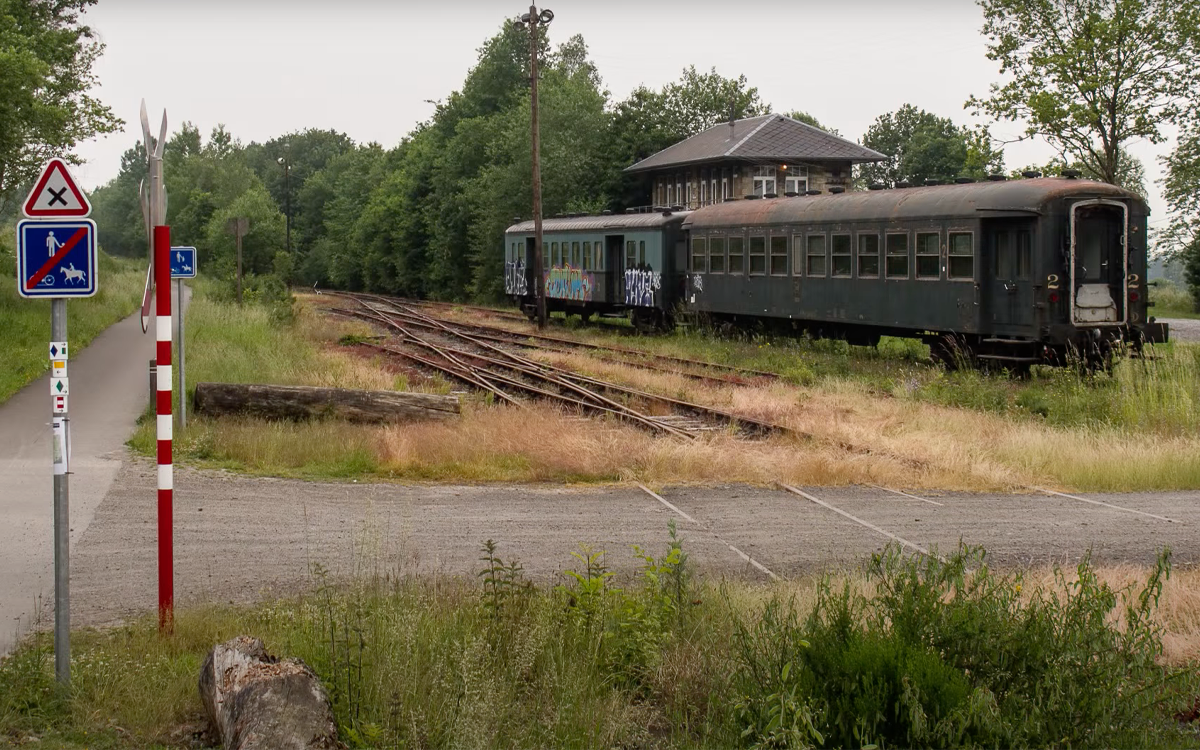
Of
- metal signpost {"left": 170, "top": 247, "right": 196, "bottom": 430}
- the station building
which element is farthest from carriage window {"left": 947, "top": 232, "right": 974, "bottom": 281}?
the station building

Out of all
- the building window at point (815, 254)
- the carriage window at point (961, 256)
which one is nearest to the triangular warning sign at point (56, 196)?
the carriage window at point (961, 256)

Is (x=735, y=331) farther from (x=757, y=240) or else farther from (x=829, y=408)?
(x=829, y=408)

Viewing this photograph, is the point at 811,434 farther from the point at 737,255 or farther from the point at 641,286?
the point at 641,286

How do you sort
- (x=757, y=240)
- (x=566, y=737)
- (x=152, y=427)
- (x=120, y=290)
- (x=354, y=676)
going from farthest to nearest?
1. (x=120, y=290)
2. (x=757, y=240)
3. (x=152, y=427)
4. (x=354, y=676)
5. (x=566, y=737)

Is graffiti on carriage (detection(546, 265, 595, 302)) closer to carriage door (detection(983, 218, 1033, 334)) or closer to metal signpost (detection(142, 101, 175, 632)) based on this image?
carriage door (detection(983, 218, 1033, 334))

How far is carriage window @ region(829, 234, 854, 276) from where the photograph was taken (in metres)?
23.0

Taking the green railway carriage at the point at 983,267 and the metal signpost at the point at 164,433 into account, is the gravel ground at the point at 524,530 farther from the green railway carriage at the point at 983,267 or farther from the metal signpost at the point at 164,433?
the green railway carriage at the point at 983,267

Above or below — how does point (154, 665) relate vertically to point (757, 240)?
below

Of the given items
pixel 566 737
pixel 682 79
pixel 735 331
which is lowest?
pixel 566 737

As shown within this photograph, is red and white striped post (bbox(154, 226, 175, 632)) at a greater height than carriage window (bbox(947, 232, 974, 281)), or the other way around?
carriage window (bbox(947, 232, 974, 281))

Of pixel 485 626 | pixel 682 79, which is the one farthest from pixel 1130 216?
pixel 682 79

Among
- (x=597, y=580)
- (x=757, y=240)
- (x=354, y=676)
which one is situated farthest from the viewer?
(x=757, y=240)

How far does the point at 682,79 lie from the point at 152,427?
53.6 metres

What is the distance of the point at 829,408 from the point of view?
53.9ft
